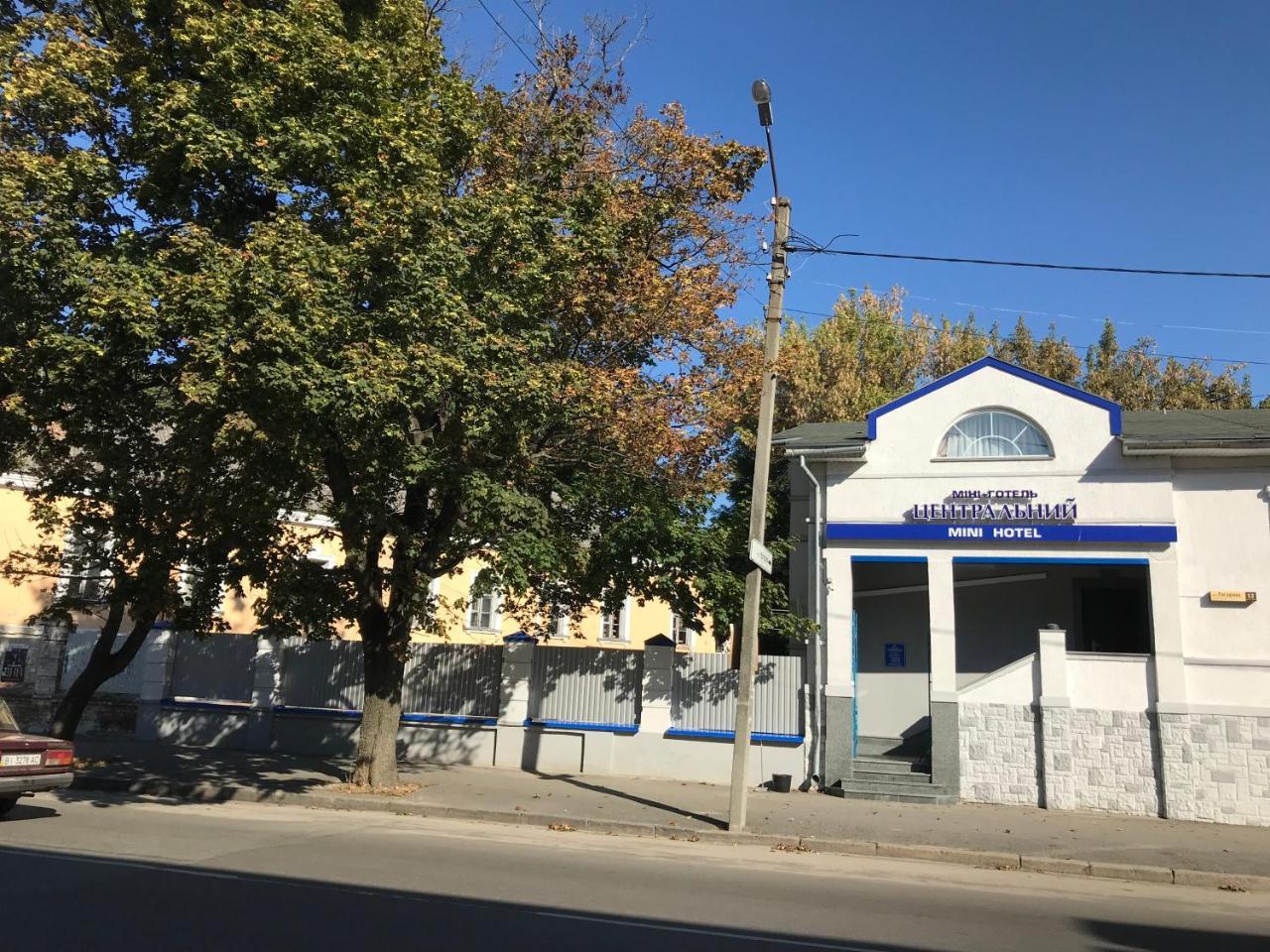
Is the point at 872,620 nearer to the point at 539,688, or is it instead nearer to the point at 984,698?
the point at 984,698

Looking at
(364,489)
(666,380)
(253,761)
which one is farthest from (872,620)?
(253,761)

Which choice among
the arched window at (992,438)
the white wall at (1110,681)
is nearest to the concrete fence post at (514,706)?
the arched window at (992,438)

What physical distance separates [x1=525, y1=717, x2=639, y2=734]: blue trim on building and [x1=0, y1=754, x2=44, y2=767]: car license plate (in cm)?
820

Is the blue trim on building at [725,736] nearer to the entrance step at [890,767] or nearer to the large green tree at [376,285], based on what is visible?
the entrance step at [890,767]

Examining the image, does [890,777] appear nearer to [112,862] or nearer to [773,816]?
[773,816]

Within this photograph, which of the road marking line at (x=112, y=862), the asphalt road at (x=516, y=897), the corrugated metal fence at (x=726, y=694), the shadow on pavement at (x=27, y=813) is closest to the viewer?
the asphalt road at (x=516, y=897)

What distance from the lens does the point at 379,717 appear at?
1339 cm

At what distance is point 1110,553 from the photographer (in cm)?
1420

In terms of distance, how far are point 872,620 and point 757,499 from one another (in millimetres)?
6641

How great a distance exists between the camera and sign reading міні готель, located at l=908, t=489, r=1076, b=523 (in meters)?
14.4

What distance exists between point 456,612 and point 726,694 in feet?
46.9

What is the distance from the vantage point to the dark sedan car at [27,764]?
995 centimetres

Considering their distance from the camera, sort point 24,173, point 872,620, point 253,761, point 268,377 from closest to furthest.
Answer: point 268,377 → point 24,173 → point 253,761 → point 872,620

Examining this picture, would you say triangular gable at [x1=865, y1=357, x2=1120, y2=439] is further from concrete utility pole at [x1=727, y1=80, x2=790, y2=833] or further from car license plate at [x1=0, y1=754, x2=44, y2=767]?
car license plate at [x1=0, y1=754, x2=44, y2=767]
